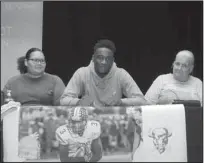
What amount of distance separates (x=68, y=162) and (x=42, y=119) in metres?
0.23

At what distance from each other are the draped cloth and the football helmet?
266 mm

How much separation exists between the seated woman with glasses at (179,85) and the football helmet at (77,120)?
2.39 feet

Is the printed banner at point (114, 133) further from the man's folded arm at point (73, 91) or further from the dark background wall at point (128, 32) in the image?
the dark background wall at point (128, 32)

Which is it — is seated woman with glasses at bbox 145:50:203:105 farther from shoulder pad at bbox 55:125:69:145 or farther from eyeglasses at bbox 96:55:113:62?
shoulder pad at bbox 55:125:69:145

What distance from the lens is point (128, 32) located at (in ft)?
13.1

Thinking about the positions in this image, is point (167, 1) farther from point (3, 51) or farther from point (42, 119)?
point (42, 119)

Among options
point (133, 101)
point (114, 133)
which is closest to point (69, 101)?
point (133, 101)

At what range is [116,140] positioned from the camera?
1.70m

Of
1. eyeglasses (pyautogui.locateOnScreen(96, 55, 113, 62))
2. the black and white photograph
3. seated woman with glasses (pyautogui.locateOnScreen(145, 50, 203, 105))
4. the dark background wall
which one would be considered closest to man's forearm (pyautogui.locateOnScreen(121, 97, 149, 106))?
the black and white photograph

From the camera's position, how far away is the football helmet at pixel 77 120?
5.60ft

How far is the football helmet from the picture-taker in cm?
171

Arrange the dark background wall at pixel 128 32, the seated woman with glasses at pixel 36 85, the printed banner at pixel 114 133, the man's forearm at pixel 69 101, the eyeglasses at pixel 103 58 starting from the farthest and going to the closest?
the dark background wall at pixel 128 32 < the seated woman with glasses at pixel 36 85 < the eyeglasses at pixel 103 58 < the man's forearm at pixel 69 101 < the printed banner at pixel 114 133

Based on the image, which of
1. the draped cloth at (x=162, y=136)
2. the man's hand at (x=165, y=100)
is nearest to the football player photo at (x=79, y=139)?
the draped cloth at (x=162, y=136)

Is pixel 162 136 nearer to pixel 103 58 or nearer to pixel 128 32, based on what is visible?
pixel 103 58
